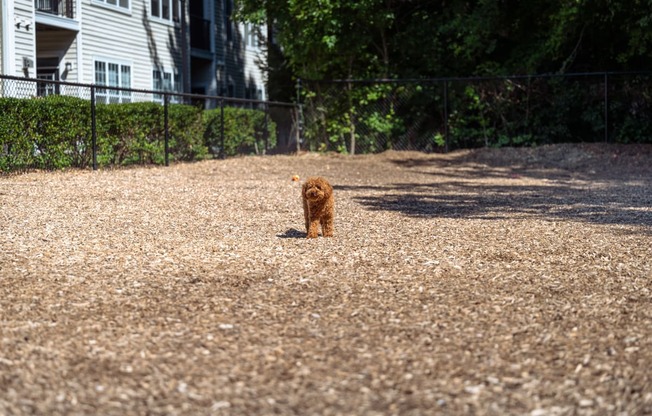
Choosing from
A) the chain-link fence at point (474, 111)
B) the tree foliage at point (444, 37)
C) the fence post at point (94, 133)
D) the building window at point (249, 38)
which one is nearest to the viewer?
the fence post at point (94, 133)

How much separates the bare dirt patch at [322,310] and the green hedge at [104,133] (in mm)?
2666

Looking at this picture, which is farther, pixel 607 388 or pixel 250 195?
pixel 250 195

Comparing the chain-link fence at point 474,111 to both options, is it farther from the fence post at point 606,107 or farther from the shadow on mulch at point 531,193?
the shadow on mulch at point 531,193

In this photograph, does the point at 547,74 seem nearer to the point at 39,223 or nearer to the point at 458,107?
the point at 458,107

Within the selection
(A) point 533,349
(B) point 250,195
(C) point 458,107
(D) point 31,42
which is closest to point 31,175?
(B) point 250,195

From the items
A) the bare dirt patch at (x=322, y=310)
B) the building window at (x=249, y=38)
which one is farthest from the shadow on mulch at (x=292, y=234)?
the building window at (x=249, y=38)

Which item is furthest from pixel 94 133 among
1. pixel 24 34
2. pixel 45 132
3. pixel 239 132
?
pixel 239 132

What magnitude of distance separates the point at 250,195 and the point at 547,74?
11071 mm

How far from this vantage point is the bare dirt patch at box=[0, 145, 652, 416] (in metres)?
2.88

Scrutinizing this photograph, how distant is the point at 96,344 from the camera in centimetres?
347

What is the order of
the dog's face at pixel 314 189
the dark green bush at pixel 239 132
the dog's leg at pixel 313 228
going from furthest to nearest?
1. the dark green bush at pixel 239 132
2. the dog's leg at pixel 313 228
3. the dog's face at pixel 314 189

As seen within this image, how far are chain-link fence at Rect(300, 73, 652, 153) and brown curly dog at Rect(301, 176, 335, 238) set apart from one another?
13406 millimetres

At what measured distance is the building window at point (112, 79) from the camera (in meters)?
18.2

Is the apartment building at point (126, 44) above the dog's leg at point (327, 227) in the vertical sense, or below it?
above
